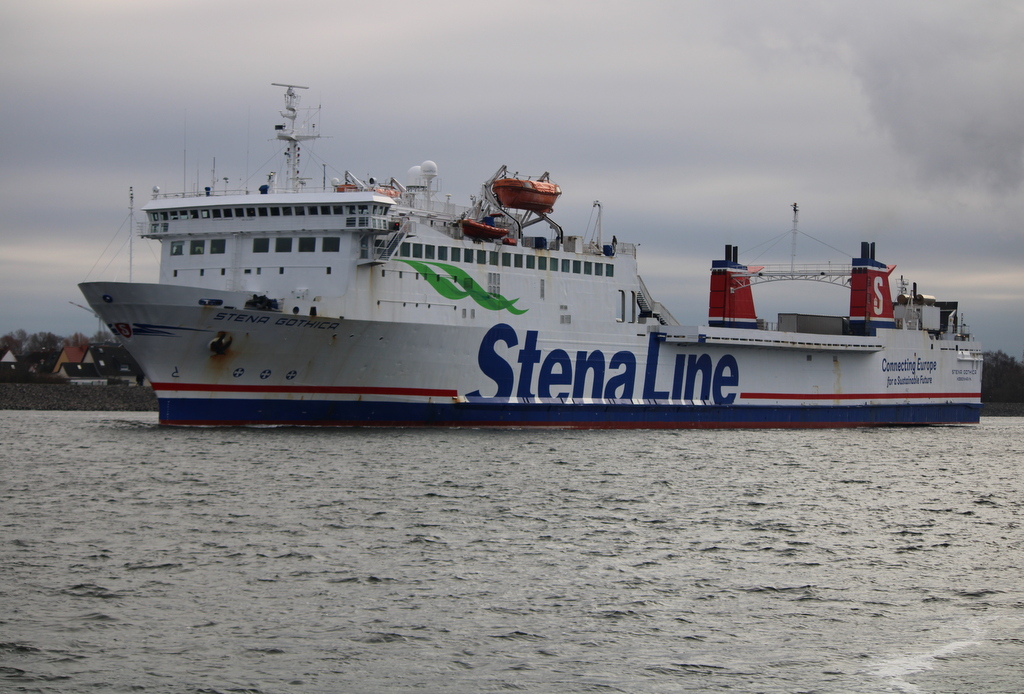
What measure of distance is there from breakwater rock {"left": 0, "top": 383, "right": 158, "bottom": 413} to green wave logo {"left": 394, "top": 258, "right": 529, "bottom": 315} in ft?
104

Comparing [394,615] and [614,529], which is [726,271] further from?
[394,615]

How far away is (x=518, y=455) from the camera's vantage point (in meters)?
31.2

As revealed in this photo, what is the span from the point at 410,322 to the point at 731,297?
2084cm

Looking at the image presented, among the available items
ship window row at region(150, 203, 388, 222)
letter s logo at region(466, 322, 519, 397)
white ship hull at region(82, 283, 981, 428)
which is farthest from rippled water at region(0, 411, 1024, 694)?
ship window row at region(150, 203, 388, 222)

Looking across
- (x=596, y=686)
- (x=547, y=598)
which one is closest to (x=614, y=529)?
(x=547, y=598)

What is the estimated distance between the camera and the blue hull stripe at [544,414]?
33156 millimetres

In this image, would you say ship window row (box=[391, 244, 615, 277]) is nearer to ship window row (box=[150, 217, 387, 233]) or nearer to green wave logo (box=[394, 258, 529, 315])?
green wave logo (box=[394, 258, 529, 315])

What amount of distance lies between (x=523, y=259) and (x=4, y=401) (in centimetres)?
3922

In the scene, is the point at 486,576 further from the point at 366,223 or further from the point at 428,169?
the point at 428,169

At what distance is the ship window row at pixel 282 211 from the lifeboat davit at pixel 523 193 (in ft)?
24.1

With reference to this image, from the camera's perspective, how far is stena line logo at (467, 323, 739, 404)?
37.8 metres

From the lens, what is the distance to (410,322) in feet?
114

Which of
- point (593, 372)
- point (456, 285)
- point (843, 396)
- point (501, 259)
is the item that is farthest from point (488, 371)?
point (843, 396)

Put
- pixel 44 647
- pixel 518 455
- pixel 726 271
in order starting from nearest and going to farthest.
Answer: pixel 44 647
pixel 518 455
pixel 726 271
